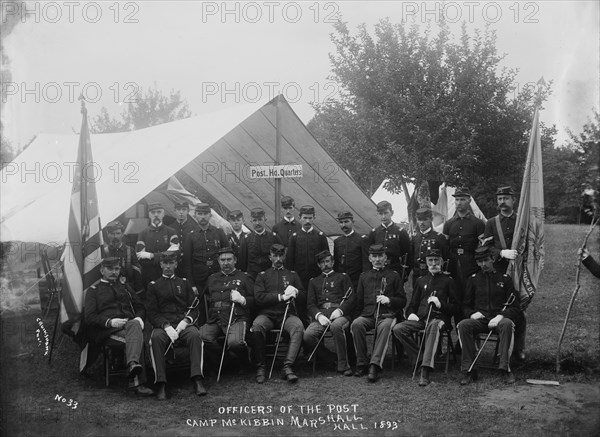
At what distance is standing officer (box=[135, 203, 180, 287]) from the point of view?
20.8 ft

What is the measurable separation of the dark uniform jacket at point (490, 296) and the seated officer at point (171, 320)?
2.62 metres

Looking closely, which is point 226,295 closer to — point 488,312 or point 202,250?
point 202,250

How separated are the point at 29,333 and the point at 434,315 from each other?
5147 millimetres

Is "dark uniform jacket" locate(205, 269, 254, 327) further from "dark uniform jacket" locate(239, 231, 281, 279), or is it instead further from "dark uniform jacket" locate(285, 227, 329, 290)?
"dark uniform jacket" locate(285, 227, 329, 290)

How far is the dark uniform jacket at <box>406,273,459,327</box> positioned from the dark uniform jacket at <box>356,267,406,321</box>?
129 millimetres

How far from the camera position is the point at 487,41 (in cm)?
1055

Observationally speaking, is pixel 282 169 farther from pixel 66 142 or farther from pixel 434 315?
pixel 66 142

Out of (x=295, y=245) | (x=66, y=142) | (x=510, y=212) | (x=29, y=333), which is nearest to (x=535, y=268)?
(x=510, y=212)

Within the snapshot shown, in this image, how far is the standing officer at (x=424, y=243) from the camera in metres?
6.12

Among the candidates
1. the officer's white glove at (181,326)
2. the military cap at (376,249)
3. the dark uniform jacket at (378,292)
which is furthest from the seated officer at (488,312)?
the officer's white glove at (181,326)

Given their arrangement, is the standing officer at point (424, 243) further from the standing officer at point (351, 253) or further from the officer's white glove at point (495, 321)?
the officer's white glove at point (495, 321)

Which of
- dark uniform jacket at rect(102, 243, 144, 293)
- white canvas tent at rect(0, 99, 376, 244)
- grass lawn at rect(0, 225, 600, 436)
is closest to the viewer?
grass lawn at rect(0, 225, 600, 436)

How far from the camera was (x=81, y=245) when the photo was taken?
553 centimetres

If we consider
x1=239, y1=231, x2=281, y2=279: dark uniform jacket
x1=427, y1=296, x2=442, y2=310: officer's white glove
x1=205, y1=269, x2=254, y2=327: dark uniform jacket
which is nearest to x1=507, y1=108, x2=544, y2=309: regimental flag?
x1=427, y1=296, x2=442, y2=310: officer's white glove
